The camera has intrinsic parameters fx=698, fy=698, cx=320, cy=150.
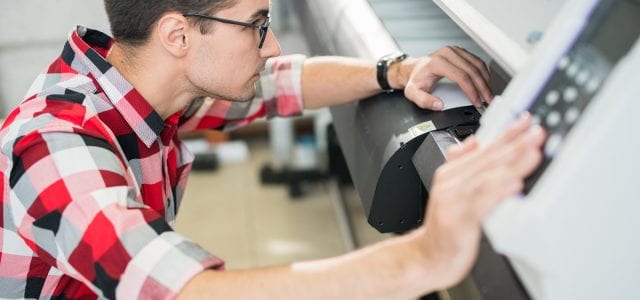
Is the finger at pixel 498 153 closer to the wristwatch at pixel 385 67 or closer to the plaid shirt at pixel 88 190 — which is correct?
the plaid shirt at pixel 88 190

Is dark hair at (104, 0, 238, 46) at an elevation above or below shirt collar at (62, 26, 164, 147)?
above

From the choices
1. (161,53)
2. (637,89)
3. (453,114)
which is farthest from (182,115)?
(637,89)

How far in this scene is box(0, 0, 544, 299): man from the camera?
2.06 feet

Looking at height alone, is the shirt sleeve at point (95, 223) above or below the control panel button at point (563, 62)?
below

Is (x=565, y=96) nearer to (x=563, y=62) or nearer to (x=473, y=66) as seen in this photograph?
(x=563, y=62)

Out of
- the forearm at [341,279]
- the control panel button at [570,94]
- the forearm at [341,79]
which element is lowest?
the forearm at [341,79]

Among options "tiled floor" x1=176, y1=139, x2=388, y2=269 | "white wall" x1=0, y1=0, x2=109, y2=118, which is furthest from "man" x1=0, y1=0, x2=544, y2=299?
"white wall" x1=0, y1=0, x2=109, y2=118

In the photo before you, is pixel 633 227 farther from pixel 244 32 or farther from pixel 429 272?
pixel 244 32

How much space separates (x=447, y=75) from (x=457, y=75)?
0.02 metres

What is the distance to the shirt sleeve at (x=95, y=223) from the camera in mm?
744

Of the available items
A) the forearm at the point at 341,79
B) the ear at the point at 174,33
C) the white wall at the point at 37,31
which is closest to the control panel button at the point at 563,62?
the forearm at the point at 341,79

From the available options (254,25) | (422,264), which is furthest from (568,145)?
(254,25)

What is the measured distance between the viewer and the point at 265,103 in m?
1.38

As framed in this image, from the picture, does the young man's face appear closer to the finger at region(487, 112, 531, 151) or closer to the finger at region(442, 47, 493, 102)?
the finger at region(442, 47, 493, 102)
